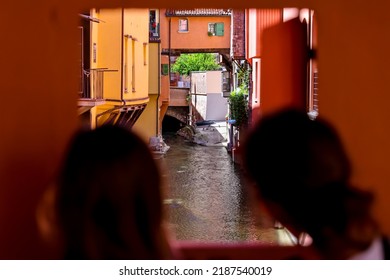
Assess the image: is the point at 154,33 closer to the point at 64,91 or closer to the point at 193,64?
the point at 64,91

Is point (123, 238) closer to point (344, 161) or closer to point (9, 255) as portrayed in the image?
point (344, 161)

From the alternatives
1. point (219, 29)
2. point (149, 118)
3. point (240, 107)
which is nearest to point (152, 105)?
point (149, 118)

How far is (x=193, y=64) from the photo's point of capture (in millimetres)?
48781

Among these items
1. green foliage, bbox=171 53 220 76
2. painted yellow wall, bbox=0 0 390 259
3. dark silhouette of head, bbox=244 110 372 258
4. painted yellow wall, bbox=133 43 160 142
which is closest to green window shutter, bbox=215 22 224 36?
painted yellow wall, bbox=133 43 160 142

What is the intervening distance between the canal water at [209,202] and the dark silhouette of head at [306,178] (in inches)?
270

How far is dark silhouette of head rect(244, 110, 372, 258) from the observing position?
1.92 m

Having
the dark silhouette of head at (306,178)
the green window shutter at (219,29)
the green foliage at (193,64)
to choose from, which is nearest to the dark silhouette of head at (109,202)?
the dark silhouette of head at (306,178)

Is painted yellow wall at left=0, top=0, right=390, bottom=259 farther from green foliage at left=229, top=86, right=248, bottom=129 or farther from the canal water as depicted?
green foliage at left=229, top=86, right=248, bottom=129

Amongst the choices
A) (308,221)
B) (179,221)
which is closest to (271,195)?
(308,221)

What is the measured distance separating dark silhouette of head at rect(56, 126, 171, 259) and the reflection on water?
8.59 meters

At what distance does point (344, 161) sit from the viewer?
1.94 metres

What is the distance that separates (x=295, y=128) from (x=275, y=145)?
0.25 ft

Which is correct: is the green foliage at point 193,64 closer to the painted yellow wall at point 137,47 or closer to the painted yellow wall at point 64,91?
the painted yellow wall at point 137,47

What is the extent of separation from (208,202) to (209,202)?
1.6 inches
